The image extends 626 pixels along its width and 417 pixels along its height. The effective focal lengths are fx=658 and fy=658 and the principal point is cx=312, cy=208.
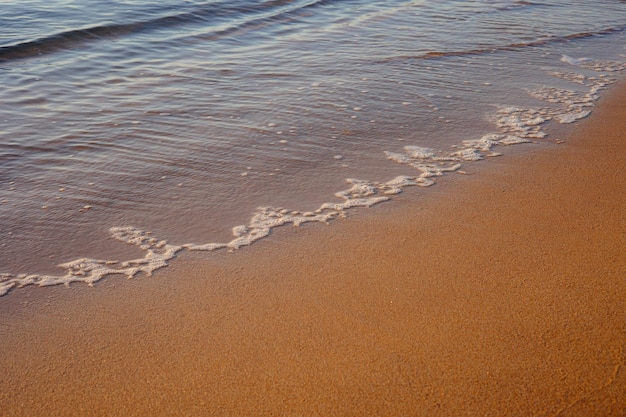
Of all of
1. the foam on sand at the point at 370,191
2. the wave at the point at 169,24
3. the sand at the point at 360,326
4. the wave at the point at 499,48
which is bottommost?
the sand at the point at 360,326

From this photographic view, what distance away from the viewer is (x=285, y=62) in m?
7.13

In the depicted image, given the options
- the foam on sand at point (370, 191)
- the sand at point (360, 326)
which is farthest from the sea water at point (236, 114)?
the sand at point (360, 326)

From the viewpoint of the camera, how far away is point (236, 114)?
5410 millimetres

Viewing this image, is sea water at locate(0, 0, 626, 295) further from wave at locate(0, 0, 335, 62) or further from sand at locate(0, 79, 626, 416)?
sand at locate(0, 79, 626, 416)

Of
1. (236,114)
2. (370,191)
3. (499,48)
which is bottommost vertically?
(370,191)

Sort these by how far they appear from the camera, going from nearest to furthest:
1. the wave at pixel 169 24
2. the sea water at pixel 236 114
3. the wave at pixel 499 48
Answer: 1. the sea water at pixel 236 114
2. the wave at pixel 499 48
3. the wave at pixel 169 24

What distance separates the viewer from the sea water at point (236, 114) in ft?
11.9

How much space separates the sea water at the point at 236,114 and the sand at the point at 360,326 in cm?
28

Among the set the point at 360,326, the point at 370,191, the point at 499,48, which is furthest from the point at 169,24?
the point at 360,326

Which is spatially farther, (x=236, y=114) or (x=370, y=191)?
(x=236, y=114)

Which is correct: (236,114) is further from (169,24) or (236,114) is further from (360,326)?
(169,24)

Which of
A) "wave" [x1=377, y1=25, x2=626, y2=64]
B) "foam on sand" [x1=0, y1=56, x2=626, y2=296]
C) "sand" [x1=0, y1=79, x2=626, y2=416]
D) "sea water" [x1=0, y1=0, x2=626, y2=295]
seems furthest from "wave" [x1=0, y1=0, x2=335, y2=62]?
"sand" [x1=0, y1=79, x2=626, y2=416]

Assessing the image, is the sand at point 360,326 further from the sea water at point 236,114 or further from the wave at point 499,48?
the wave at point 499,48

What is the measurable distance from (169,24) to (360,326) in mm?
7667
